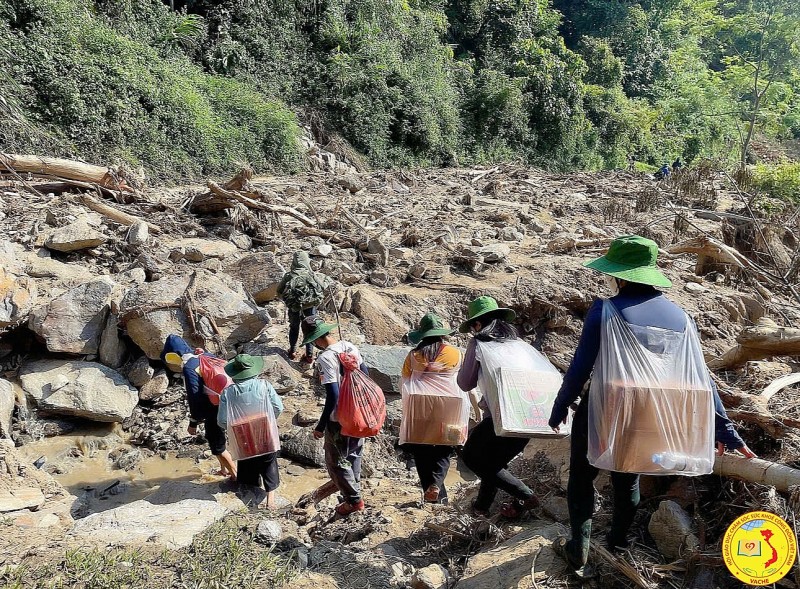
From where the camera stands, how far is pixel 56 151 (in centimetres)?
1022

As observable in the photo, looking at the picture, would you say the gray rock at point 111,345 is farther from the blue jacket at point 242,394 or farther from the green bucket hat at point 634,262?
the green bucket hat at point 634,262

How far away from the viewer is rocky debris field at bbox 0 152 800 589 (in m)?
2.81

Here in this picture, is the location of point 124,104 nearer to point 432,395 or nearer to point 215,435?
point 215,435

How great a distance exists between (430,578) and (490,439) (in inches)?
28.7

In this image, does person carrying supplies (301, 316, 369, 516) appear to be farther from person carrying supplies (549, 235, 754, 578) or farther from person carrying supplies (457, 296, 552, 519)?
person carrying supplies (549, 235, 754, 578)

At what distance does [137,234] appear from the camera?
6.79 meters

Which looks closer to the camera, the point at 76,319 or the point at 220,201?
the point at 76,319

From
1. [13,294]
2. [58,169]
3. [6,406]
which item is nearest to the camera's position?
[6,406]

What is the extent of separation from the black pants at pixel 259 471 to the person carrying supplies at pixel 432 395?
3.49 ft

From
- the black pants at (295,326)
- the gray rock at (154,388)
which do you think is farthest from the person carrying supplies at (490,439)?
the gray rock at (154,388)

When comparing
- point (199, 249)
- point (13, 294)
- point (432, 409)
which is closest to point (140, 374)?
point (13, 294)

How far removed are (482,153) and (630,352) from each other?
19.7 meters

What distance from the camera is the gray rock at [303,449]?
4.93 m

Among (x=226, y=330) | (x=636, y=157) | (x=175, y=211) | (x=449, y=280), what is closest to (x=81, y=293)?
(x=226, y=330)
